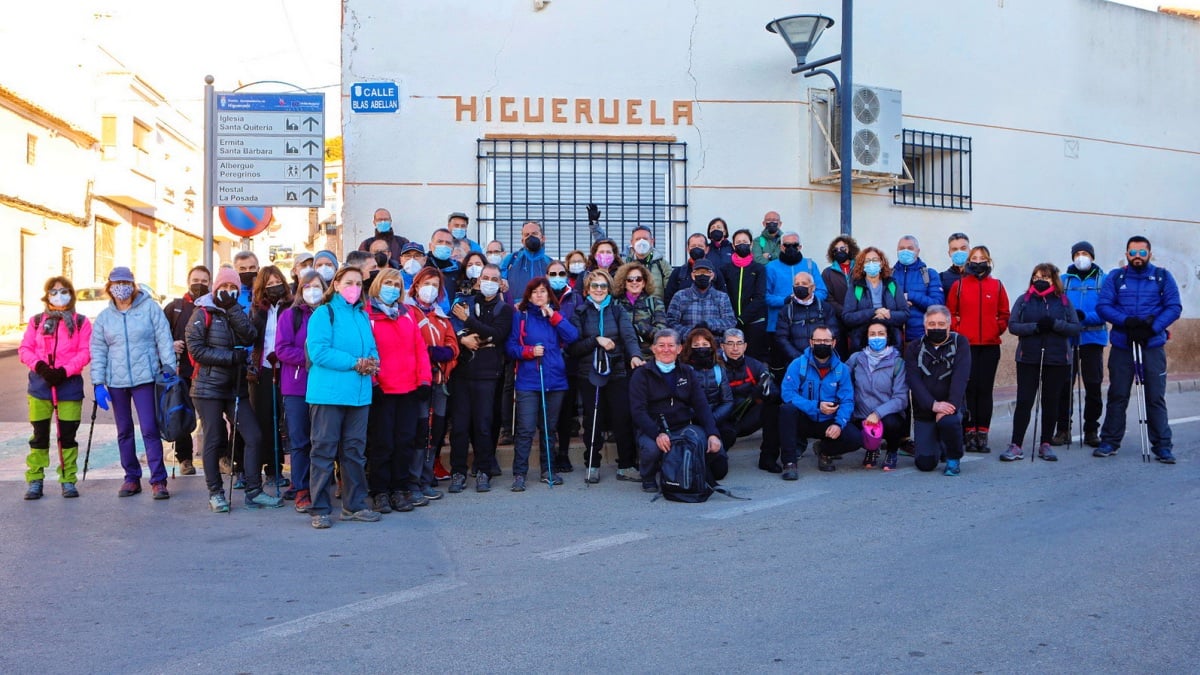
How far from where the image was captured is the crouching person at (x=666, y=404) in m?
8.54

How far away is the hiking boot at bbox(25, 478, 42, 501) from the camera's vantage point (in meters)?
8.41

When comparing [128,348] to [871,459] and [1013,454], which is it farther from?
[1013,454]

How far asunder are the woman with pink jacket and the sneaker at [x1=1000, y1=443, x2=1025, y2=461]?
26.6 ft

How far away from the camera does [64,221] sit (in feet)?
109

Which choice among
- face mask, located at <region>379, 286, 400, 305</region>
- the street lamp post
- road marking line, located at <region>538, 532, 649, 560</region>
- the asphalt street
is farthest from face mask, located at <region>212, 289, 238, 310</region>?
the street lamp post

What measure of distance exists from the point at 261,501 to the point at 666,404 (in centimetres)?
335

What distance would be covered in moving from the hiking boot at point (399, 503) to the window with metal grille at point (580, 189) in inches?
217

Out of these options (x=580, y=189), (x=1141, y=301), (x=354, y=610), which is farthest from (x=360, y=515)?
(x=1141, y=301)

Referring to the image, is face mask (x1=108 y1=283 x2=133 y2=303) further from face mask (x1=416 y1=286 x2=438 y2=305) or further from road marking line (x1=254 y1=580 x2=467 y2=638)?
road marking line (x1=254 y1=580 x2=467 y2=638)

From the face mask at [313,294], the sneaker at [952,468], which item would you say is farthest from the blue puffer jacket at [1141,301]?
the face mask at [313,294]

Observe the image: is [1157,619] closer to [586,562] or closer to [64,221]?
[586,562]

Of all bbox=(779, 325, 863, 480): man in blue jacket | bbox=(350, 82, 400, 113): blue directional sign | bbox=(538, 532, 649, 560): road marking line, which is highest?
bbox=(350, 82, 400, 113): blue directional sign

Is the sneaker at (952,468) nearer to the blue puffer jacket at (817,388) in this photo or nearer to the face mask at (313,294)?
the blue puffer jacket at (817,388)

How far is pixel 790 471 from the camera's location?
354 inches
